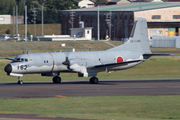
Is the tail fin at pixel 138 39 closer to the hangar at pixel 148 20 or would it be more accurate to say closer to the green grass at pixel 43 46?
the green grass at pixel 43 46

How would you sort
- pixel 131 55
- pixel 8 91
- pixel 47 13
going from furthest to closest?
1. pixel 47 13
2. pixel 131 55
3. pixel 8 91

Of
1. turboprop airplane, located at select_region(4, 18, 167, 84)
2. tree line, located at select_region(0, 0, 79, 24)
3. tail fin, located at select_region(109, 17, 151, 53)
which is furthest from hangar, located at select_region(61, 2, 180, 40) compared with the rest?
turboprop airplane, located at select_region(4, 18, 167, 84)

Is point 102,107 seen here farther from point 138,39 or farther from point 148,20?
point 148,20

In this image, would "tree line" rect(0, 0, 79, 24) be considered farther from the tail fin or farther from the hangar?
the tail fin

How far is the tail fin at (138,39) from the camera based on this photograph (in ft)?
130

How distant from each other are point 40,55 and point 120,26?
8395cm

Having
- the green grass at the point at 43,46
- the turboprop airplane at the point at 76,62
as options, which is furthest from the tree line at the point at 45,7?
the turboprop airplane at the point at 76,62

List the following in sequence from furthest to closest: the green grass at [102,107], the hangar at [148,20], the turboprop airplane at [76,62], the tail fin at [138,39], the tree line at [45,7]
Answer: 1. the tree line at [45,7]
2. the hangar at [148,20]
3. the tail fin at [138,39]
4. the turboprop airplane at [76,62]
5. the green grass at [102,107]

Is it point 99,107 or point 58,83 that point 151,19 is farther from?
point 99,107

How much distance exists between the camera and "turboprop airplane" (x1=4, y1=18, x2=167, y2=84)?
32438 millimetres

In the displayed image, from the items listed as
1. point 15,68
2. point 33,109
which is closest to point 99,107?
point 33,109

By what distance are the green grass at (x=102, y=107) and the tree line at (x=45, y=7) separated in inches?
5984

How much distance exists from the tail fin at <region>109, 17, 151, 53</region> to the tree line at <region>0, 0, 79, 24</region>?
444ft

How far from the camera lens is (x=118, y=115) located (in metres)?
19.2
